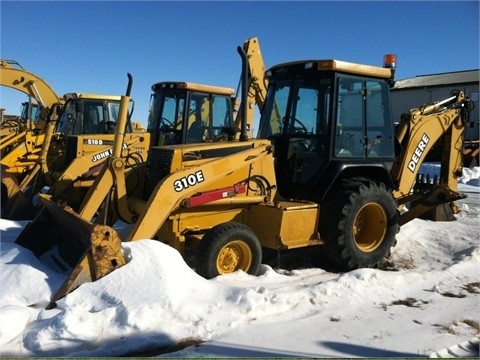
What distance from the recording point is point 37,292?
434 cm

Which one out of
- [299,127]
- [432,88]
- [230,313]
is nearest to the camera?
[230,313]

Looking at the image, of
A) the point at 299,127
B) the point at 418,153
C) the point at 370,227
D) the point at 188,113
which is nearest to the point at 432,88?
the point at 188,113

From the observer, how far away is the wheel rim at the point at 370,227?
233 inches

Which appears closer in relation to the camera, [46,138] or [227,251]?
[227,251]

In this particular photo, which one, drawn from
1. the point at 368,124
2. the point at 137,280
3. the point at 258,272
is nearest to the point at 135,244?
the point at 137,280

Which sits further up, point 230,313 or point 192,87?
point 192,87

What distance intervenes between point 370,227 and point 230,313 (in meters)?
2.79

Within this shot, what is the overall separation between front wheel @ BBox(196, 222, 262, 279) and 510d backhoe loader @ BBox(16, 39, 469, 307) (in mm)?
11

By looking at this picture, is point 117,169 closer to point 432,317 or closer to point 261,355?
point 261,355

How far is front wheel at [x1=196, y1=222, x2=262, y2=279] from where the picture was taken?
190 inches

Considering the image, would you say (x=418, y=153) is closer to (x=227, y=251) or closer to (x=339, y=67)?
(x=339, y=67)

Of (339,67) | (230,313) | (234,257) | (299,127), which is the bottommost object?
(230,313)

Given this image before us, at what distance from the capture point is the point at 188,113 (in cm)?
880

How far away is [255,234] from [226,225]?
1.81ft
